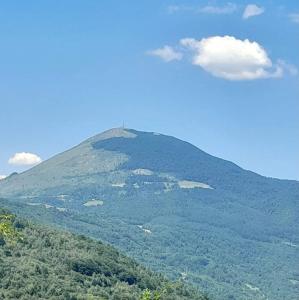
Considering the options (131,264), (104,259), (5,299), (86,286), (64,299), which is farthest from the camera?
(131,264)

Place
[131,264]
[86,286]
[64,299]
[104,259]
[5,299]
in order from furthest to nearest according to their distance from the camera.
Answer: [131,264] → [104,259] → [86,286] → [64,299] → [5,299]

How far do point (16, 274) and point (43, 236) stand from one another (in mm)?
40312

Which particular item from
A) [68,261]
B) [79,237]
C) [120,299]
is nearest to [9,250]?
[68,261]

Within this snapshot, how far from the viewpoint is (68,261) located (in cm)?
15700

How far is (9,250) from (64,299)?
25.7m

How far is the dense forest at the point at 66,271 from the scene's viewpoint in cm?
13104

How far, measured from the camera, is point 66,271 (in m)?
151

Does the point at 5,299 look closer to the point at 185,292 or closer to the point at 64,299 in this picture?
the point at 64,299

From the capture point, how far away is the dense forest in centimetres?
13104

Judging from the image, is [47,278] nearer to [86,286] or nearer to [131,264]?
[86,286]

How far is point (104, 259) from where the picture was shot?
17125cm

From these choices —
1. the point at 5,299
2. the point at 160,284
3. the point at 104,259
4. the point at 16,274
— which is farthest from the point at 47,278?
the point at 160,284

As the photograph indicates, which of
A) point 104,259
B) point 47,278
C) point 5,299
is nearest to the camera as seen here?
point 5,299

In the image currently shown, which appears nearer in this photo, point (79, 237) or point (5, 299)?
point (5, 299)
